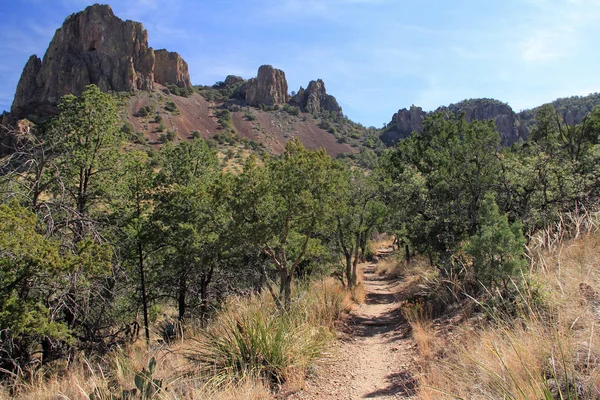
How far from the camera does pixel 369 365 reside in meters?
6.41

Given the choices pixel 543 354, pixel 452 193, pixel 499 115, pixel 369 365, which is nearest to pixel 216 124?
pixel 452 193

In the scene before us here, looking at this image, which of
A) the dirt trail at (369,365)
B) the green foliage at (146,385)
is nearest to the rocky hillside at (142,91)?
the dirt trail at (369,365)

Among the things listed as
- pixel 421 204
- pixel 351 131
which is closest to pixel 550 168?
pixel 421 204

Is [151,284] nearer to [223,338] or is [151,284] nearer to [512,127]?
[223,338]

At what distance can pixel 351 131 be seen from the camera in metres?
101

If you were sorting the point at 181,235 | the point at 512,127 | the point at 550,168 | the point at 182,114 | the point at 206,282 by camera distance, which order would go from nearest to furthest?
the point at 550,168, the point at 181,235, the point at 206,282, the point at 182,114, the point at 512,127

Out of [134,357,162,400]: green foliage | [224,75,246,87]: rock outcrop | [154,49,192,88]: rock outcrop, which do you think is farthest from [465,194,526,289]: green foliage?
[224,75,246,87]: rock outcrop

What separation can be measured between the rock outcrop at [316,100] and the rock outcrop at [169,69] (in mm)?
32836

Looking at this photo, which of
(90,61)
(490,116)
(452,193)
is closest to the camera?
(452,193)

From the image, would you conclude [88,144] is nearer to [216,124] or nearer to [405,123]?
[216,124]

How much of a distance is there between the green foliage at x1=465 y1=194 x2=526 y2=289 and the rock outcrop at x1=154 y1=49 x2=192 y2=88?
93365 mm

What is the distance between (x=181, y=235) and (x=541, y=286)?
33.3 feet

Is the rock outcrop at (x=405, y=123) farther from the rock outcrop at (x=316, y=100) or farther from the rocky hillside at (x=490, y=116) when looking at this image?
the rock outcrop at (x=316, y=100)

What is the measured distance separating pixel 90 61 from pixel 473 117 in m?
93.6
